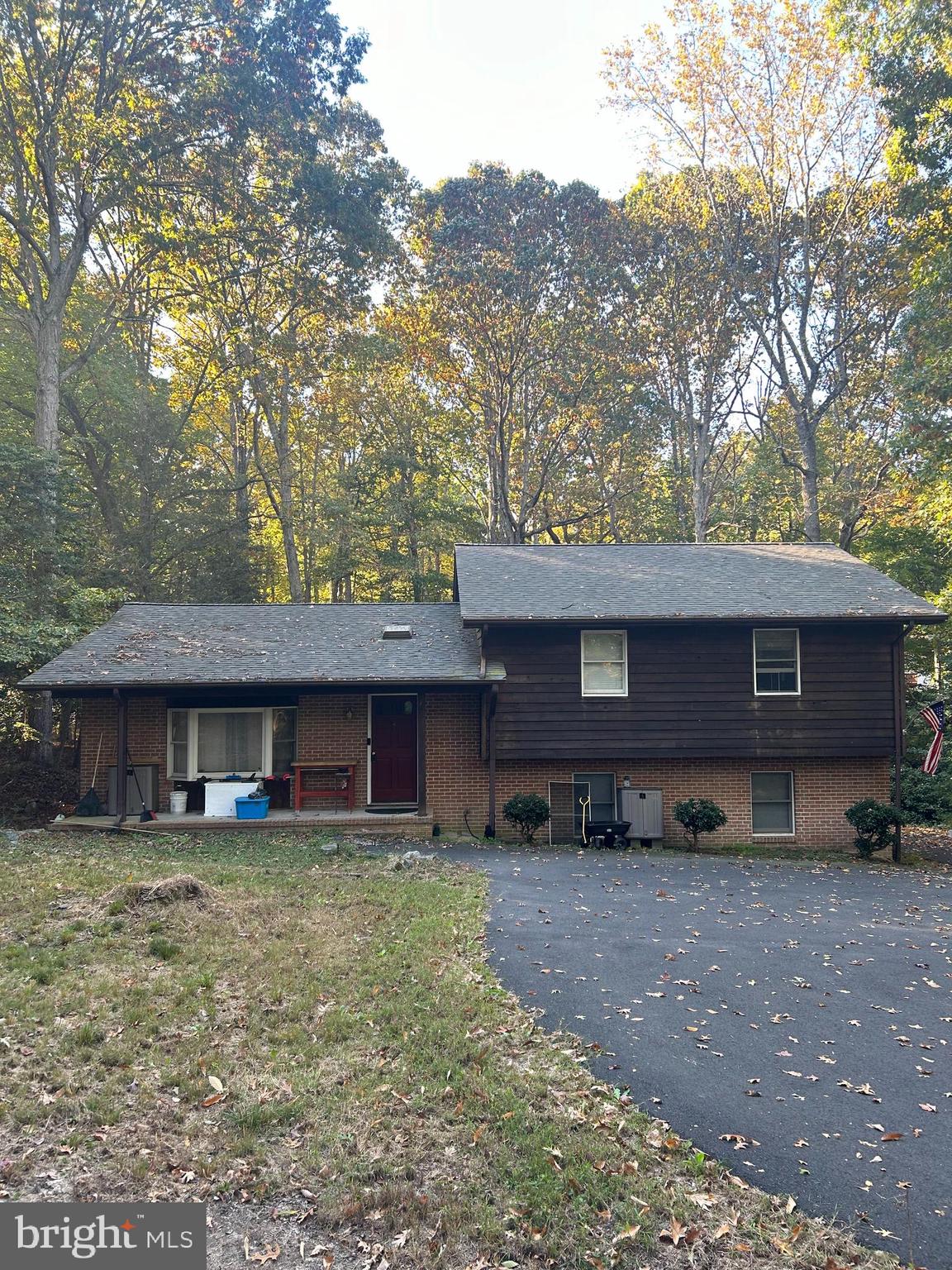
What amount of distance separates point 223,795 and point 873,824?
11474 mm

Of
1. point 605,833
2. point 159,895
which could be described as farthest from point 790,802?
point 159,895

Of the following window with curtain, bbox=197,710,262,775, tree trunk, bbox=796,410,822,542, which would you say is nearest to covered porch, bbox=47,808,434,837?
window with curtain, bbox=197,710,262,775

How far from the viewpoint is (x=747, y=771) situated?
556 inches

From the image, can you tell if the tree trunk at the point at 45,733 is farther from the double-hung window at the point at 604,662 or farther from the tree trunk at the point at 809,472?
the tree trunk at the point at 809,472

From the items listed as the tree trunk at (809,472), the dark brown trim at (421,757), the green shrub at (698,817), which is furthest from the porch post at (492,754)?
the tree trunk at (809,472)

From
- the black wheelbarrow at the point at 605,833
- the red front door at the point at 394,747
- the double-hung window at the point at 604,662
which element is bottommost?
the black wheelbarrow at the point at 605,833

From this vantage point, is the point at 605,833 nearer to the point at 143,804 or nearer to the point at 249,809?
the point at 249,809

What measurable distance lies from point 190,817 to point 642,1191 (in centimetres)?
1131

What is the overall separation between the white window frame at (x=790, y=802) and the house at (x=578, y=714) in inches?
1.4

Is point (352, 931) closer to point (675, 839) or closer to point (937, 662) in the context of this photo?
point (675, 839)

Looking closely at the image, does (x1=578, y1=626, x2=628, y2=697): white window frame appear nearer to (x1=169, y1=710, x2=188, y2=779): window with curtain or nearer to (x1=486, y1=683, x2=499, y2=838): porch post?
(x1=486, y1=683, x2=499, y2=838): porch post

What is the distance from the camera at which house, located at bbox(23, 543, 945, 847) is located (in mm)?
13680

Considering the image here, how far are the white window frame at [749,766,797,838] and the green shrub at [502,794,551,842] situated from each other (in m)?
3.98

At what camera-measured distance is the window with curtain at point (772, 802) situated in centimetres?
1420
